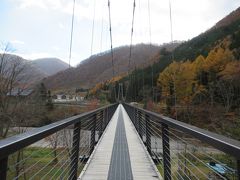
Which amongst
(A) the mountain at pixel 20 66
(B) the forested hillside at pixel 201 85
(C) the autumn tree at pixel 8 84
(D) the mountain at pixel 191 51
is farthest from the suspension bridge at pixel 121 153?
(D) the mountain at pixel 191 51

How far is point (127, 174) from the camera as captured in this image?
3740 millimetres

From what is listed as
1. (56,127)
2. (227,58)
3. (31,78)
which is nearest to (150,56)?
(227,58)

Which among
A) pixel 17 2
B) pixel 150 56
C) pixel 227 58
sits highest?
pixel 150 56

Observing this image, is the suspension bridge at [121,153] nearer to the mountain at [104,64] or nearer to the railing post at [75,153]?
the railing post at [75,153]

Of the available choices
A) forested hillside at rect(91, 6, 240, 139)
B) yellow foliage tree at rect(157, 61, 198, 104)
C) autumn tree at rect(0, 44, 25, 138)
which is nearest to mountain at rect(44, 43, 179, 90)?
forested hillside at rect(91, 6, 240, 139)

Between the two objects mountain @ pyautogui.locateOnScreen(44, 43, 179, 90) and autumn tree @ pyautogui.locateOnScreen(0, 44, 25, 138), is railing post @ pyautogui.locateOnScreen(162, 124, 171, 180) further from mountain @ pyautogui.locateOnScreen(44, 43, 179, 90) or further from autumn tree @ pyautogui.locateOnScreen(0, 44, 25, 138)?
mountain @ pyautogui.locateOnScreen(44, 43, 179, 90)

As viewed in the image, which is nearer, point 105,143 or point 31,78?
point 105,143

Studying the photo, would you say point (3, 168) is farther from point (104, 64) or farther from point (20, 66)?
point (104, 64)

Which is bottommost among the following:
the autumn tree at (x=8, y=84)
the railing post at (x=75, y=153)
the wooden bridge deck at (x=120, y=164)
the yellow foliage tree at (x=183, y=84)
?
the wooden bridge deck at (x=120, y=164)

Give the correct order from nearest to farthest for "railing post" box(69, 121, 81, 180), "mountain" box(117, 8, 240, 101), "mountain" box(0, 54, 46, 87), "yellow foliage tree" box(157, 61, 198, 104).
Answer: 1. "railing post" box(69, 121, 81, 180)
2. "mountain" box(0, 54, 46, 87)
3. "yellow foliage tree" box(157, 61, 198, 104)
4. "mountain" box(117, 8, 240, 101)

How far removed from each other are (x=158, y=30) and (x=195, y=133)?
20215mm

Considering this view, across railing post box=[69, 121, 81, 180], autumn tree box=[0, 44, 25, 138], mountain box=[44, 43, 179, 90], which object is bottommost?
railing post box=[69, 121, 81, 180]

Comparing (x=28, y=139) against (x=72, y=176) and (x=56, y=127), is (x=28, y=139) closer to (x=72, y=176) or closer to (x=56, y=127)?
(x=56, y=127)

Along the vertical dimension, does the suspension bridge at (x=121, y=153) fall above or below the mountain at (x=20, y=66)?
below
